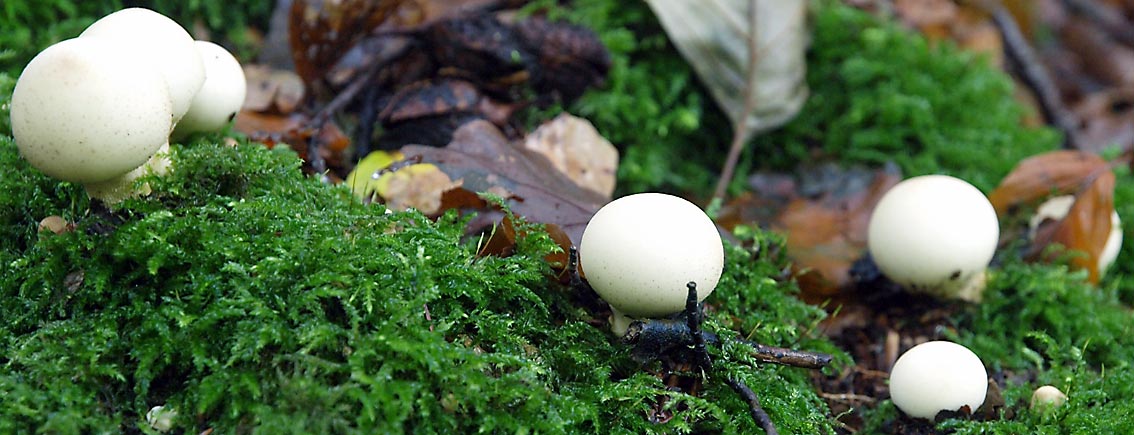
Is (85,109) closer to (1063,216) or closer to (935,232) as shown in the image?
(935,232)

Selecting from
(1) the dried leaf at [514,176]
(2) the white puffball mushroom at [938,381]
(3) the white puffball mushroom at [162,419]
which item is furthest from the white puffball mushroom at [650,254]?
(3) the white puffball mushroom at [162,419]

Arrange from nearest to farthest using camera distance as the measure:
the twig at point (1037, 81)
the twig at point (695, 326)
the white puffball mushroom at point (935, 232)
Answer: the twig at point (695, 326), the white puffball mushroom at point (935, 232), the twig at point (1037, 81)

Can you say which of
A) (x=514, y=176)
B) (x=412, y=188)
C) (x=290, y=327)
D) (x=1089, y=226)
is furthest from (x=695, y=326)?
(x=1089, y=226)

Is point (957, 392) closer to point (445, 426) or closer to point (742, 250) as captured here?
point (742, 250)

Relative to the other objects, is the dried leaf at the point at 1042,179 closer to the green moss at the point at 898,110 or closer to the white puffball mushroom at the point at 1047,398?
the green moss at the point at 898,110

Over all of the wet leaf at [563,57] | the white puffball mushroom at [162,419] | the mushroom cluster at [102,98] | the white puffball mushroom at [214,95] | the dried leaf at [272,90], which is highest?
the mushroom cluster at [102,98]

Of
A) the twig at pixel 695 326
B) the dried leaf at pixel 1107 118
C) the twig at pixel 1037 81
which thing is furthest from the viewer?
the dried leaf at pixel 1107 118
